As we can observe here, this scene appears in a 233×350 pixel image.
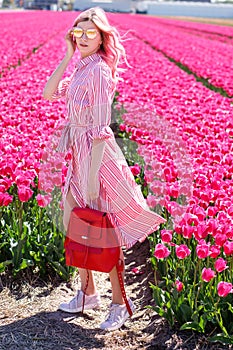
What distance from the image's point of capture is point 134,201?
3.40 metres

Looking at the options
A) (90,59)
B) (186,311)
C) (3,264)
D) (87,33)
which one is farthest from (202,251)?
(3,264)

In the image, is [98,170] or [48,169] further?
[48,169]

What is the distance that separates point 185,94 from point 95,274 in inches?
224

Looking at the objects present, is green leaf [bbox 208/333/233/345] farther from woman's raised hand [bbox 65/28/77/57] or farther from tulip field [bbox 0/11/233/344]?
woman's raised hand [bbox 65/28/77/57]

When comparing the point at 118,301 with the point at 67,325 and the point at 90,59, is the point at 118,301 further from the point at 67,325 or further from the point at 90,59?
the point at 90,59

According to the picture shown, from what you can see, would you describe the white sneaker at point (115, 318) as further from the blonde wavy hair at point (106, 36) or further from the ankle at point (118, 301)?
the blonde wavy hair at point (106, 36)

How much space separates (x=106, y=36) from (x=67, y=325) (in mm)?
1631

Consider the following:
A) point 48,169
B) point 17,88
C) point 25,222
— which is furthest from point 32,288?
point 17,88

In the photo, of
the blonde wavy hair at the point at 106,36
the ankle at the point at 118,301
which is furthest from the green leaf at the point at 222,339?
the blonde wavy hair at the point at 106,36

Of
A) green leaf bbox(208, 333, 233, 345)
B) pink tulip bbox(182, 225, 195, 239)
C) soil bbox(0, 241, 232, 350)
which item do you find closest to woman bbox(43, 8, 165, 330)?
Result: soil bbox(0, 241, 232, 350)

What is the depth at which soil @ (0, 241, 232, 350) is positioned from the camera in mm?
3332

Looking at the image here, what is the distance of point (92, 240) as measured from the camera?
328 cm

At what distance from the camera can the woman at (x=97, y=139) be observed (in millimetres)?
3176

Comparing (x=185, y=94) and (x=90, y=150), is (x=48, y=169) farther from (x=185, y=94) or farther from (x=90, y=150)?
(x=185, y=94)
